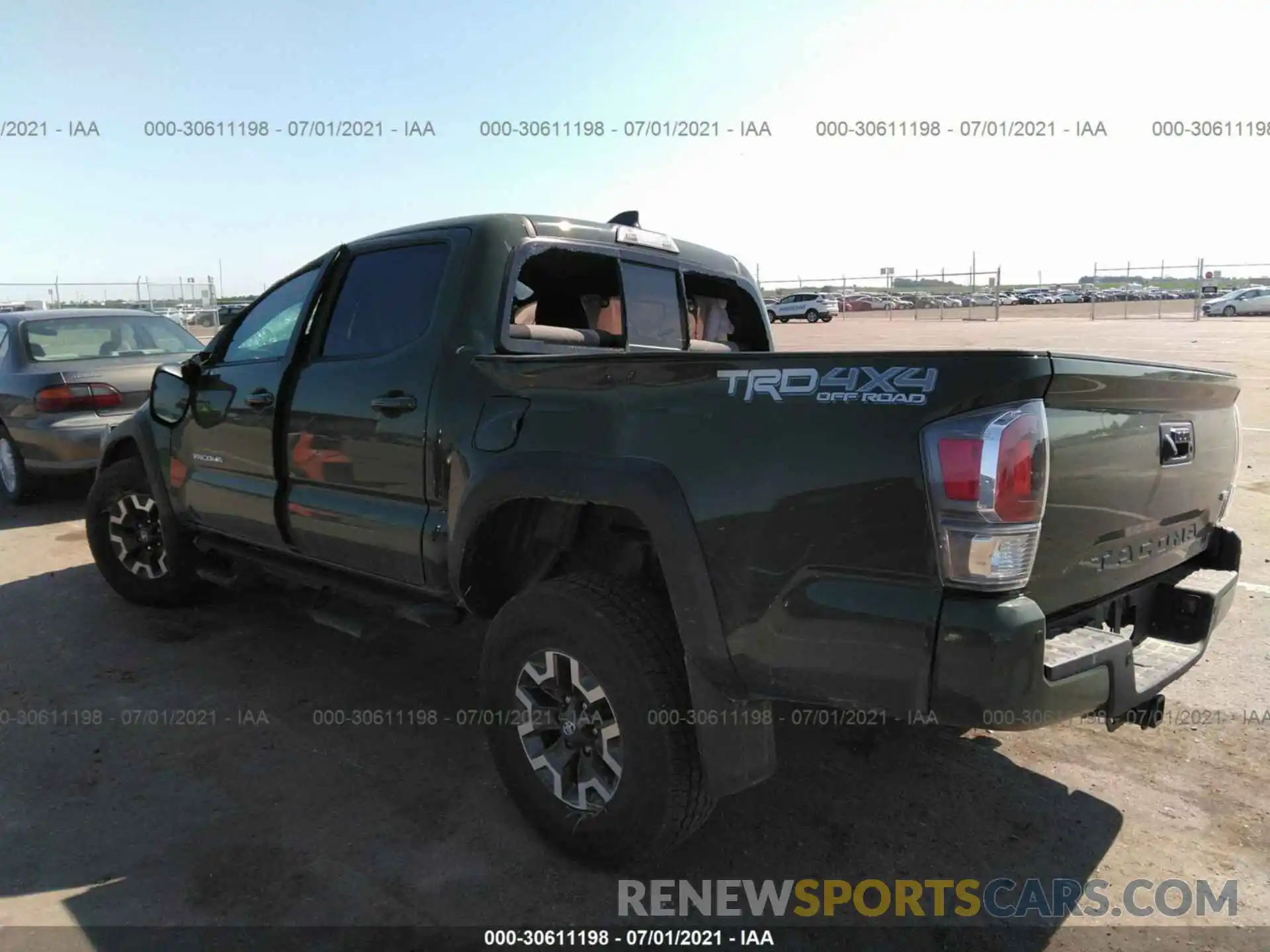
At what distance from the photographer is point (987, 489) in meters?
2.01

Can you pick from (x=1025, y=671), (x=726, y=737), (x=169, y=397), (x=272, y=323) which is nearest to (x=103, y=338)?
(x=169, y=397)

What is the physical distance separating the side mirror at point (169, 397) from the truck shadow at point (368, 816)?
1314 mm

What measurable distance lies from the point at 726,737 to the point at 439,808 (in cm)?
127

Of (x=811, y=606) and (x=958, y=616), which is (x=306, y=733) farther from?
(x=958, y=616)

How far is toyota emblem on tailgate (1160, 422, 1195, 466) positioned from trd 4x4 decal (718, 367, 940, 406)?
0.97 m

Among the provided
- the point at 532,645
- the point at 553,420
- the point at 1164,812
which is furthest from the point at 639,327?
the point at 1164,812

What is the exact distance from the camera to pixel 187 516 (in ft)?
15.4

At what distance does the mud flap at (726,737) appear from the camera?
2.44 metres

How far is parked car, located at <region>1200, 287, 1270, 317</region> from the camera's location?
1335 inches

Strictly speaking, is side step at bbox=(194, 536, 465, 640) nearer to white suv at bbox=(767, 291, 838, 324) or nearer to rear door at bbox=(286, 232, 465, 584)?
rear door at bbox=(286, 232, 465, 584)

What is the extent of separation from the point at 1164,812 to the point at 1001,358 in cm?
203

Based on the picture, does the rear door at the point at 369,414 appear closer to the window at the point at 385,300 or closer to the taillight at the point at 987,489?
the window at the point at 385,300

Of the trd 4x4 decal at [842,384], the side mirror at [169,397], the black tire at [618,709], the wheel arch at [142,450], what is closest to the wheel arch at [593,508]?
the black tire at [618,709]

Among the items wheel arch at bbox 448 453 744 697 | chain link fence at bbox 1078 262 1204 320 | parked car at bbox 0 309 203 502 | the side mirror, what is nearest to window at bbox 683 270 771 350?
wheel arch at bbox 448 453 744 697
